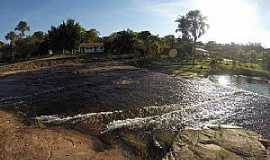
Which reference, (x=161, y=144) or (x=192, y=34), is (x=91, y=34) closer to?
(x=192, y=34)

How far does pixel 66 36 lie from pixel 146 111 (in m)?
97.0

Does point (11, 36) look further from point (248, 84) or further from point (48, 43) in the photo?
point (248, 84)

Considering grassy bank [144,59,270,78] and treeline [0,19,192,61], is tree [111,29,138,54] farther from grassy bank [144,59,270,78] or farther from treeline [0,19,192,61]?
grassy bank [144,59,270,78]

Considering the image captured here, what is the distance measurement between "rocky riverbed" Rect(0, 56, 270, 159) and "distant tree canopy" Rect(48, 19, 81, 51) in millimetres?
68720

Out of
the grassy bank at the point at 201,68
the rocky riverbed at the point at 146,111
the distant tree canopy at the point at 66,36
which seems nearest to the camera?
the rocky riverbed at the point at 146,111

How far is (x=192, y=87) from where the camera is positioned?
56188 millimetres

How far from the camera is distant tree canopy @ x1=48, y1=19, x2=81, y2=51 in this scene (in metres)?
126

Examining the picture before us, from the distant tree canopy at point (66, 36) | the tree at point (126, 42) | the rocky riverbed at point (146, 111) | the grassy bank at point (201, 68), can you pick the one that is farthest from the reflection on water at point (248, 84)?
the distant tree canopy at point (66, 36)

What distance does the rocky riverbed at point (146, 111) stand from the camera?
2581 centimetres

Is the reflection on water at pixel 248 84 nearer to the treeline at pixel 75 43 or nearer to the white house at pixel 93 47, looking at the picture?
the treeline at pixel 75 43

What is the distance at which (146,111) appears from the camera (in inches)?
1444

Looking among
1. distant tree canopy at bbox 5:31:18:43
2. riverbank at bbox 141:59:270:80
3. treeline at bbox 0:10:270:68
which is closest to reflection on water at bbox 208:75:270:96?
riverbank at bbox 141:59:270:80

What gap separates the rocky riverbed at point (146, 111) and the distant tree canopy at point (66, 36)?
68.7 meters

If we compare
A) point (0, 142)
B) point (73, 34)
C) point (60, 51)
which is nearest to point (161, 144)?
point (0, 142)
